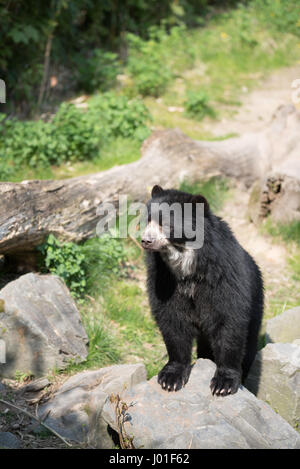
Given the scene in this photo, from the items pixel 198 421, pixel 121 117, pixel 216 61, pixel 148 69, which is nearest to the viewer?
pixel 198 421

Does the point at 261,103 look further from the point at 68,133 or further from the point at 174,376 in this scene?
the point at 174,376

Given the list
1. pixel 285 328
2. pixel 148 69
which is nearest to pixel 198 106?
pixel 148 69

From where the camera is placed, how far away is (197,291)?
3646mm

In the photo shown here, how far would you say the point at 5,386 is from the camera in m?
4.09

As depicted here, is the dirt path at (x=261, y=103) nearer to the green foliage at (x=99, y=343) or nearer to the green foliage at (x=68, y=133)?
the green foliage at (x=68, y=133)

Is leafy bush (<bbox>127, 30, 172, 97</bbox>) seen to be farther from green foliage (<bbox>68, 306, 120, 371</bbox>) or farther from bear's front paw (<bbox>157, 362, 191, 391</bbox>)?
bear's front paw (<bbox>157, 362, 191, 391</bbox>)

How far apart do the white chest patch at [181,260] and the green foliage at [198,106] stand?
543 centimetres

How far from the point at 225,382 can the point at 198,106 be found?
19.3 ft

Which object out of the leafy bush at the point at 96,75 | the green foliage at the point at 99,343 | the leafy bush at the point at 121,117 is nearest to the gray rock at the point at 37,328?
the green foliage at the point at 99,343

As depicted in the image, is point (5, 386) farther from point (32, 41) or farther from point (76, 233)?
point (32, 41)

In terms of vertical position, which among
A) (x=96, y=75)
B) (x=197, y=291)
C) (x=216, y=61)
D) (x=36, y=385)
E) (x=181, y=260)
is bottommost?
(x=36, y=385)

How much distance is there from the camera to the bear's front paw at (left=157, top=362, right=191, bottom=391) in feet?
11.8

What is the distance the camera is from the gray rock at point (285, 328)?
14.8 feet
